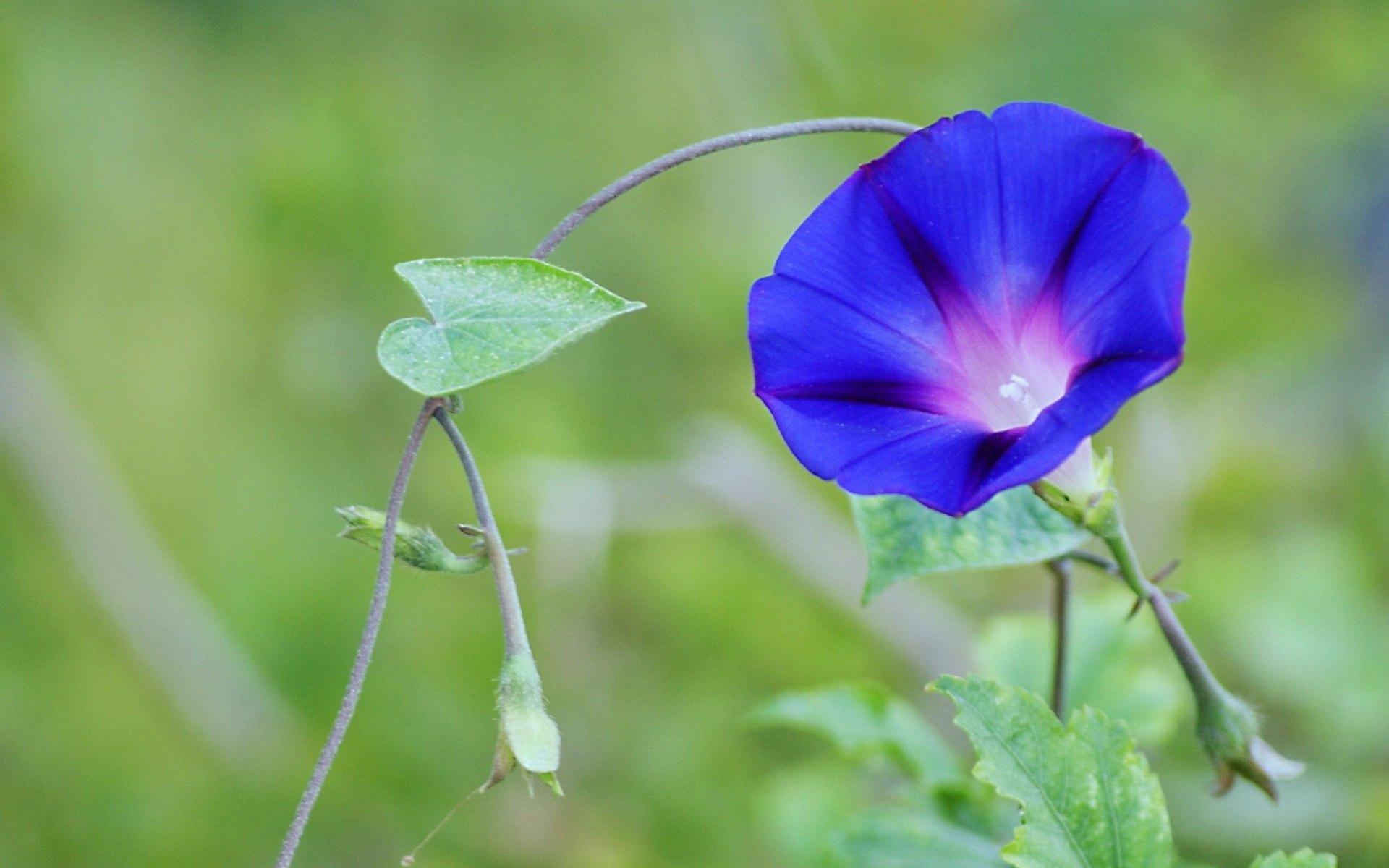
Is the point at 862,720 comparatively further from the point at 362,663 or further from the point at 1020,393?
the point at 362,663

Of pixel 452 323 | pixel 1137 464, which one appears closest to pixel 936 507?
pixel 452 323

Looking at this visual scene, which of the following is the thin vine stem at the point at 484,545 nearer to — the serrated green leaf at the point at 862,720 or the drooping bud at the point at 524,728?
the drooping bud at the point at 524,728

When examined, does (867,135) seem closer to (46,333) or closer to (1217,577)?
(1217,577)

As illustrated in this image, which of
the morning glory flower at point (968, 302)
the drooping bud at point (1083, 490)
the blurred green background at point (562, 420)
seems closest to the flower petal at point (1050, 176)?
the morning glory flower at point (968, 302)

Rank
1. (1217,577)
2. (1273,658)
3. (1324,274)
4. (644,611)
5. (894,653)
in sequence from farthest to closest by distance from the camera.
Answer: (1324,274) → (644,611) → (894,653) → (1217,577) → (1273,658)

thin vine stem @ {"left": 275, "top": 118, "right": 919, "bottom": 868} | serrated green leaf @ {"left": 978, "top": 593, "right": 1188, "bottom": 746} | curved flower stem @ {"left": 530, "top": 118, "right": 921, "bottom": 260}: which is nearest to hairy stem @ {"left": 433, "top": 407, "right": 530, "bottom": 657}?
thin vine stem @ {"left": 275, "top": 118, "right": 919, "bottom": 868}

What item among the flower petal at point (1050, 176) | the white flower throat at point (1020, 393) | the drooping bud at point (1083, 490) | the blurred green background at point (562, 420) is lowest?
the blurred green background at point (562, 420)

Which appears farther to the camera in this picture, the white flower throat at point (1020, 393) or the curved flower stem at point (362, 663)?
the white flower throat at point (1020, 393)
